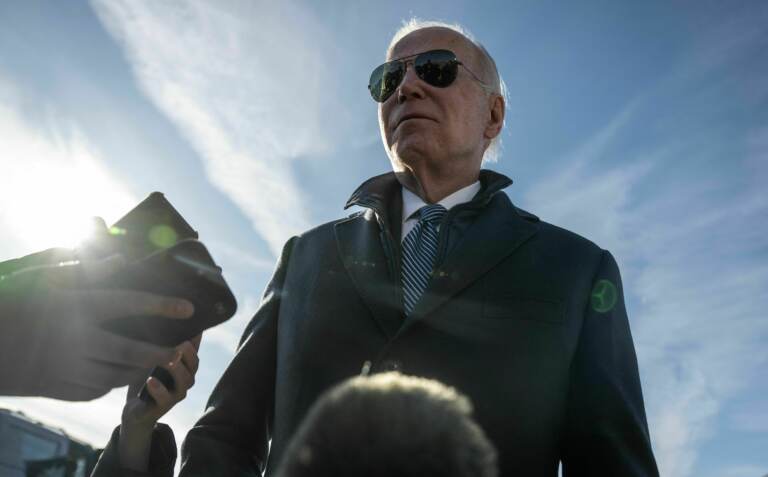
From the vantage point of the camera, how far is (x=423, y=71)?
379 cm

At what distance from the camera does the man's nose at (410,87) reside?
367cm

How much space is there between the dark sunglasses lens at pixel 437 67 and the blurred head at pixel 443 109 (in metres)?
0.03

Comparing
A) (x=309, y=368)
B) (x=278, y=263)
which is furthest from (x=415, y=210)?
(x=309, y=368)

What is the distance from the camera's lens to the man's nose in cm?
367

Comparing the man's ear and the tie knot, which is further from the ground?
the man's ear

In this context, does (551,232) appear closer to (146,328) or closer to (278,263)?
(278,263)

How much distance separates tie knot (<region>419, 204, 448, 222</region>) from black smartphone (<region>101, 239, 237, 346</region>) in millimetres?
1672

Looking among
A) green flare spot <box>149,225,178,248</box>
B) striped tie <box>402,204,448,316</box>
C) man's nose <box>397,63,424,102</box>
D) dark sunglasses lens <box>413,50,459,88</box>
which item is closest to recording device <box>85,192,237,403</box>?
green flare spot <box>149,225,178,248</box>

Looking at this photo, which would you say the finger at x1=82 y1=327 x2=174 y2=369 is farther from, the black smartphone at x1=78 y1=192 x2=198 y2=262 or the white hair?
the white hair

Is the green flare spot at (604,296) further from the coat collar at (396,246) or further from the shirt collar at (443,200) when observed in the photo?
the shirt collar at (443,200)

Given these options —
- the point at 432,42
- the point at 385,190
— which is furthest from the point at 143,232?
the point at 432,42

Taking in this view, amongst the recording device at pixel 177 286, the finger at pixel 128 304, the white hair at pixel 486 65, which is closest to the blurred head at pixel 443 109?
the white hair at pixel 486 65

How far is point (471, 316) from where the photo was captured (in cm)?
273

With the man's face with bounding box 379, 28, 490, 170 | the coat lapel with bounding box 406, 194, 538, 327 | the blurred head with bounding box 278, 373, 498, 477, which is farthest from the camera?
the man's face with bounding box 379, 28, 490, 170
